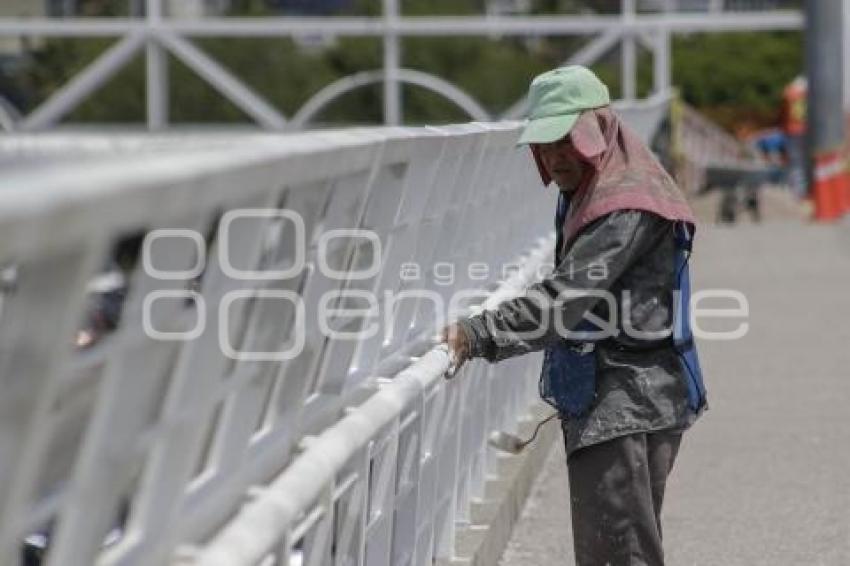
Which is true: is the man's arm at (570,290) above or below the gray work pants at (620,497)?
above

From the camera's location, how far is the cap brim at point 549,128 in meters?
5.67

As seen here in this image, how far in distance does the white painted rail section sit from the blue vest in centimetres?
39

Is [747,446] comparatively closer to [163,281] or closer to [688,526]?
[688,526]

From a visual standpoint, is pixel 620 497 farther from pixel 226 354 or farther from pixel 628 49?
pixel 628 49

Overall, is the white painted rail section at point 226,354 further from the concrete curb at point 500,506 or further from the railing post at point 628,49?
the railing post at point 628,49

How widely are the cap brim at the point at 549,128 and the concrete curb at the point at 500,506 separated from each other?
200 cm

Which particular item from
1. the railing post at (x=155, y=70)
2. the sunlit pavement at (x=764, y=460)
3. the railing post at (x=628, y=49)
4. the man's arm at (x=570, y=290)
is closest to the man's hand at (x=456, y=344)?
the man's arm at (x=570, y=290)

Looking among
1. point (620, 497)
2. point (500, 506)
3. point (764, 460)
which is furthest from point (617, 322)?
point (764, 460)

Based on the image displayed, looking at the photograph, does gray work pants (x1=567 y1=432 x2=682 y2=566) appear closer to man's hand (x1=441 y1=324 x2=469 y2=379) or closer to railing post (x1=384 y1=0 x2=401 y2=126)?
man's hand (x1=441 y1=324 x2=469 y2=379)

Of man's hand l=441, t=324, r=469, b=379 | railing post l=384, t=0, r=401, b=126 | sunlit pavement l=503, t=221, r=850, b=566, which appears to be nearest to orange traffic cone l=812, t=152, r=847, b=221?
railing post l=384, t=0, r=401, b=126

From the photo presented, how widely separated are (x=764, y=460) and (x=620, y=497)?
4.78m

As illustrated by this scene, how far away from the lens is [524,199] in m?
10.3

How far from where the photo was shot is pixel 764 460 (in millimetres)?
10727

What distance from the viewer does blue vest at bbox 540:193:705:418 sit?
19.6 ft
